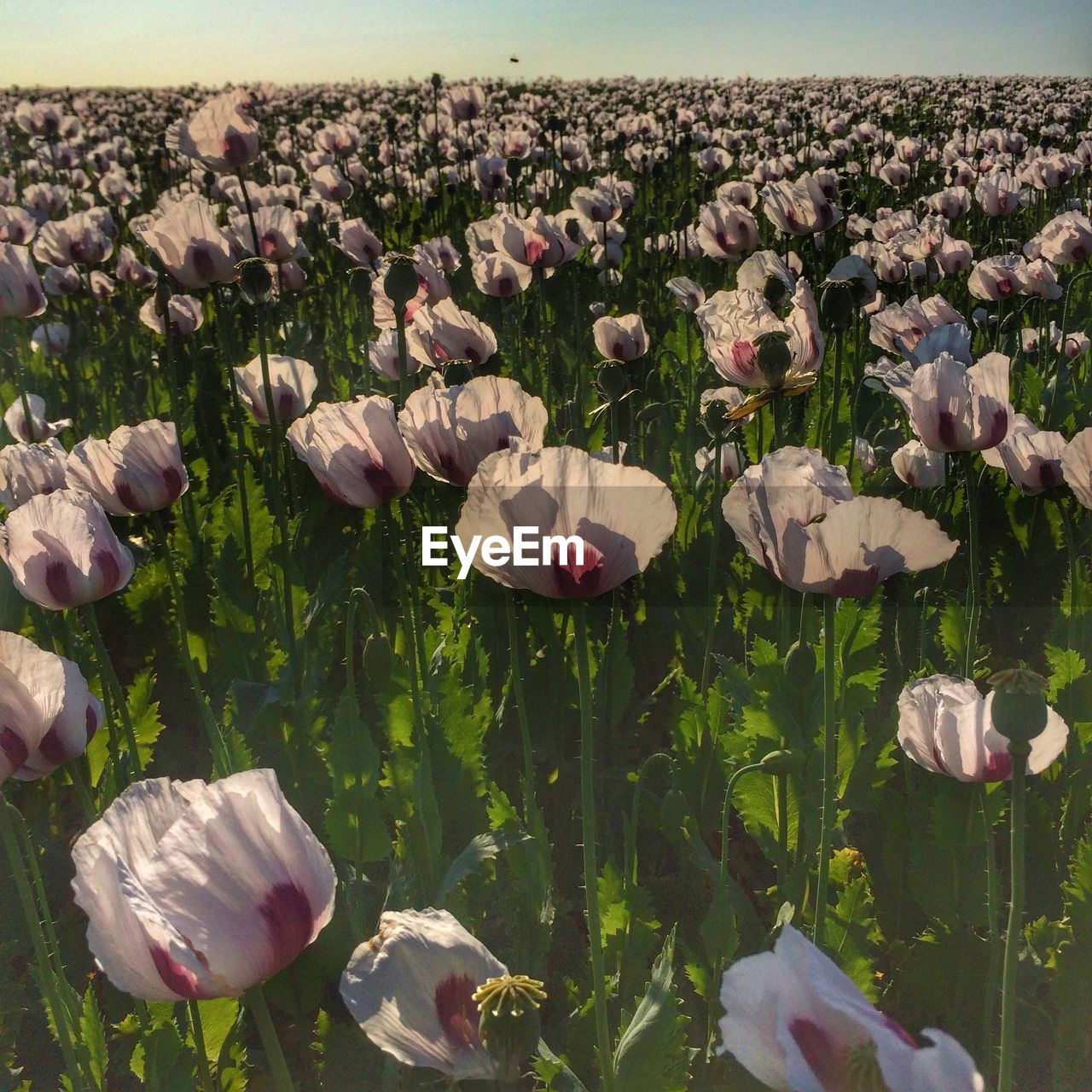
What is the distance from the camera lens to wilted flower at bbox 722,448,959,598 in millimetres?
961

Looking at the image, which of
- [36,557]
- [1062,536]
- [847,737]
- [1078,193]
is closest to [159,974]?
[36,557]

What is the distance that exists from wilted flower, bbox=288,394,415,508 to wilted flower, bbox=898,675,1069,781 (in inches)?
27.2

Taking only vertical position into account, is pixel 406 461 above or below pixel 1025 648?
above

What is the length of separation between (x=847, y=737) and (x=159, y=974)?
1180 mm

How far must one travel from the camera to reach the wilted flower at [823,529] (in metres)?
0.96

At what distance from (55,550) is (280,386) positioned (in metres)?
1.23

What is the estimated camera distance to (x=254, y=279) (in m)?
2.08

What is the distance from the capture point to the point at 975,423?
56.9 inches

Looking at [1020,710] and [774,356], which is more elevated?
[774,356]

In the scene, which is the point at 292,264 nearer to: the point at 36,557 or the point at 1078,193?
the point at 36,557

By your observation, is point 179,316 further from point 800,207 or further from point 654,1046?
point 654,1046

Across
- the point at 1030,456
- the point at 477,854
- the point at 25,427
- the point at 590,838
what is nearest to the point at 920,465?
the point at 1030,456

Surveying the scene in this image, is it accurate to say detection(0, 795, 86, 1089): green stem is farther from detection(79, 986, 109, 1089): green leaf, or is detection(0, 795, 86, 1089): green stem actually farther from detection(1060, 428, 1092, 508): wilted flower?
detection(1060, 428, 1092, 508): wilted flower

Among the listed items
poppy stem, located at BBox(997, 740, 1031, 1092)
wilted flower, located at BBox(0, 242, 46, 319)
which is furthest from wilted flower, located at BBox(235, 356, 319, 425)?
poppy stem, located at BBox(997, 740, 1031, 1092)
